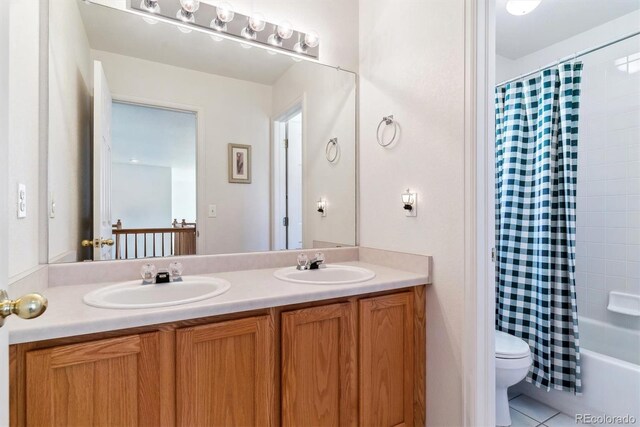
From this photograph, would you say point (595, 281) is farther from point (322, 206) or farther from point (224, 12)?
point (224, 12)

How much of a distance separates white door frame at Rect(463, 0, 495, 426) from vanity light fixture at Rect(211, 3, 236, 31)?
45.5 inches

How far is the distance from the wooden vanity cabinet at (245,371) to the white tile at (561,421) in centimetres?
80

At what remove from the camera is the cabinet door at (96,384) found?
860 mm

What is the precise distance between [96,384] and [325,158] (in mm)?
1576

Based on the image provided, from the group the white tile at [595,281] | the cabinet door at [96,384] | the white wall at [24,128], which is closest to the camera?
the cabinet door at [96,384]

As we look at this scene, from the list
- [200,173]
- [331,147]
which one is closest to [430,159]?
[331,147]

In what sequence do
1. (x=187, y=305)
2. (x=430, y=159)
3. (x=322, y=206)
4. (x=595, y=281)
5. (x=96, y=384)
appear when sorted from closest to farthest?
(x=96, y=384)
(x=187, y=305)
(x=430, y=159)
(x=322, y=206)
(x=595, y=281)

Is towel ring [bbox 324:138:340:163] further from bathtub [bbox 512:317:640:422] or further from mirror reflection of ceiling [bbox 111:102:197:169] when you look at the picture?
bathtub [bbox 512:317:640:422]

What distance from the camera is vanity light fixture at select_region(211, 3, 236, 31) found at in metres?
1.65

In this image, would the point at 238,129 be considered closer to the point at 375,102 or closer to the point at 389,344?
the point at 375,102

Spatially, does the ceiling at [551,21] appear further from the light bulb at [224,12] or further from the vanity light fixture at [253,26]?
the light bulb at [224,12]

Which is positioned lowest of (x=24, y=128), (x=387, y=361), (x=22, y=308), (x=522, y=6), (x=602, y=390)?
(x=602, y=390)

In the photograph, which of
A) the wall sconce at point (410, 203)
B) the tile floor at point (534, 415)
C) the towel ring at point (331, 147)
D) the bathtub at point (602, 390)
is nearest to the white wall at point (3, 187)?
the wall sconce at point (410, 203)

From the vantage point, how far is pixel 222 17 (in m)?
1.66
